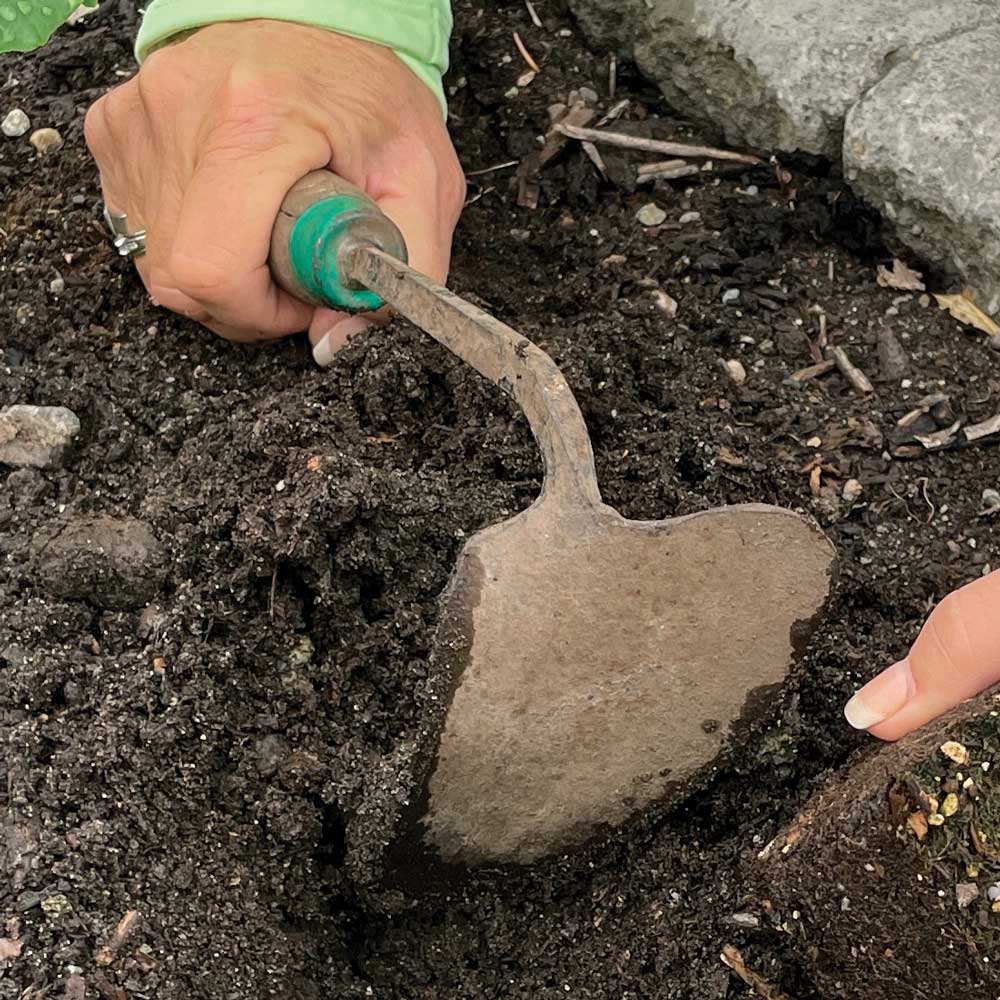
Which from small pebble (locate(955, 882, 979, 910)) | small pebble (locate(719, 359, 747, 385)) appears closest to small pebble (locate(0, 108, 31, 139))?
small pebble (locate(719, 359, 747, 385))

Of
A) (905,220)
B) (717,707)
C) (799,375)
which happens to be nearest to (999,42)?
(905,220)

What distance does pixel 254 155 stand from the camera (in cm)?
162

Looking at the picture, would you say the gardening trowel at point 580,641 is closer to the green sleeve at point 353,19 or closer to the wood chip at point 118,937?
the wood chip at point 118,937

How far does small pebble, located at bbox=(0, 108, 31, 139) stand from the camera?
2039mm

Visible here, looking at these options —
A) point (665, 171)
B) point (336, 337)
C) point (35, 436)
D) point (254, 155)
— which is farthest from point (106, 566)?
point (665, 171)

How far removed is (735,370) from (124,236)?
0.87m

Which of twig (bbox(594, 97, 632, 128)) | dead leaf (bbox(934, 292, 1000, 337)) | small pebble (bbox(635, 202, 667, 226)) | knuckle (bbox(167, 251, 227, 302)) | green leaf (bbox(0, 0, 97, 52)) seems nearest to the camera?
green leaf (bbox(0, 0, 97, 52))

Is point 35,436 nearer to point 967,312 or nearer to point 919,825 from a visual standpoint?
point 919,825

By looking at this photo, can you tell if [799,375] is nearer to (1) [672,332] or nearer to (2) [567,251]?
(1) [672,332]

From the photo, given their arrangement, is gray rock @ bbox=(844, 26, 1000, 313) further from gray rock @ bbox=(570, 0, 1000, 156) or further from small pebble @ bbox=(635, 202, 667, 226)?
small pebble @ bbox=(635, 202, 667, 226)

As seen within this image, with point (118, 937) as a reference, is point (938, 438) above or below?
above

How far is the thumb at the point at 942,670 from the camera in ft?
3.78

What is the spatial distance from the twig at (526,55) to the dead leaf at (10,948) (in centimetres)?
153

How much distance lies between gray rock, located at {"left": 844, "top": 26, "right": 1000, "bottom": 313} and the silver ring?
101 cm
